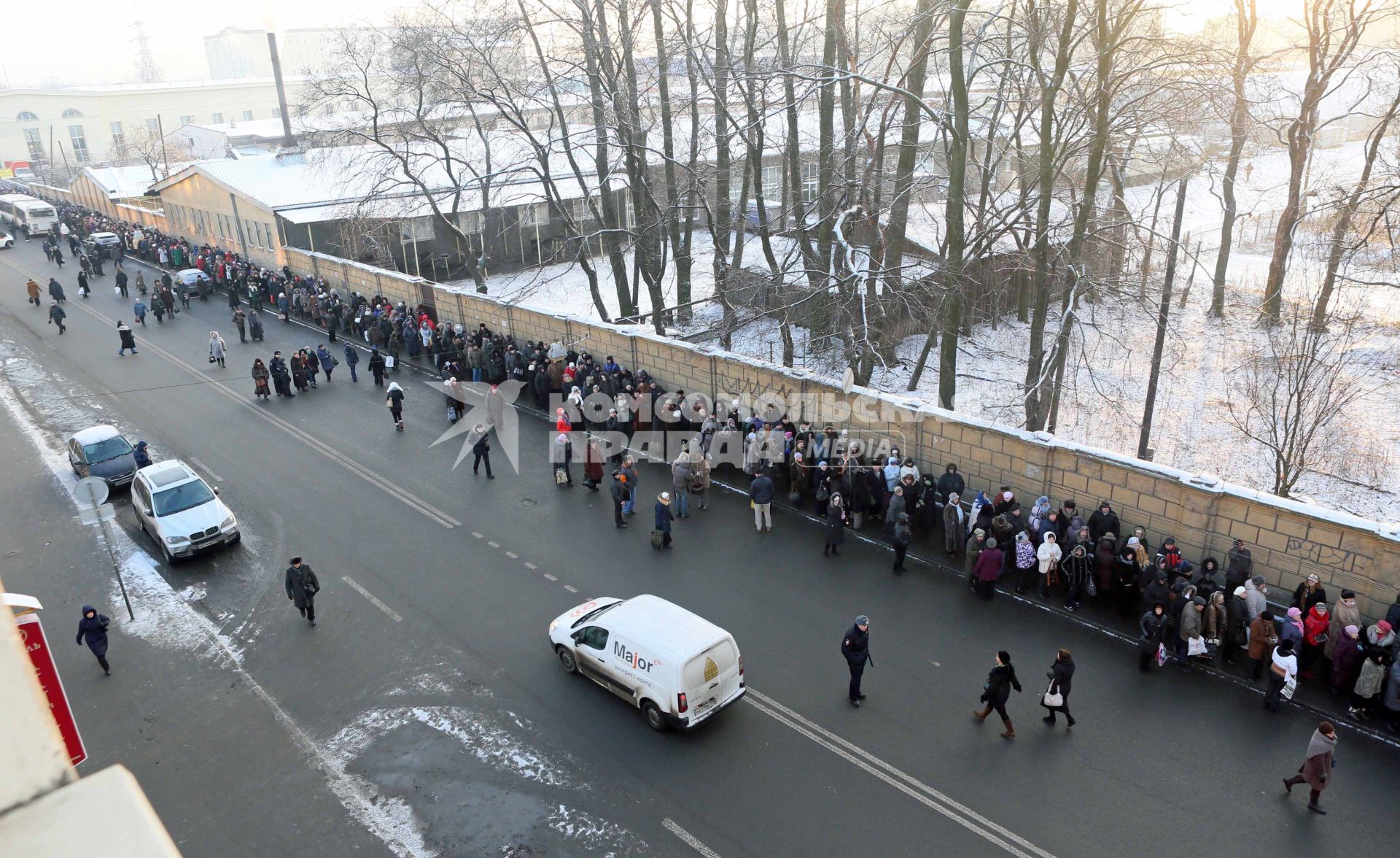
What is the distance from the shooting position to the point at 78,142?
112188 millimetres

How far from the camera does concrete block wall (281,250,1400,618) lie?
1193cm

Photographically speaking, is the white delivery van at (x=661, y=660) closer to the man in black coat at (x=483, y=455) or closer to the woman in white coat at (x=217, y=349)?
the man in black coat at (x=483, y=455)

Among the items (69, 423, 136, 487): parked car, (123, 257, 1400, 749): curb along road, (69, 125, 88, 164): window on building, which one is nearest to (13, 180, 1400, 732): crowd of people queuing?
(123, 257, 1400, 749): curb along road

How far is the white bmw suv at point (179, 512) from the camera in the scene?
51.2ft

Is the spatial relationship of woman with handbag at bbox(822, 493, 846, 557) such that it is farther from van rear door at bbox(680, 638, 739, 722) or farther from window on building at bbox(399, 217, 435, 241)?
window on building at bbox(399, 217, 435, 241)

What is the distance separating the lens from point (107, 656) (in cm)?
1320

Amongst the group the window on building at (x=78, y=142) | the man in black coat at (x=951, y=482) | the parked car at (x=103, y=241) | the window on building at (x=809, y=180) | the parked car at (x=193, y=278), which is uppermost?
the window on building at (x=78, y=142)

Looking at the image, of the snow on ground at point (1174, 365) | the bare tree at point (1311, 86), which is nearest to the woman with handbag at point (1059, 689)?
the snow on ground at point (1174, 365)

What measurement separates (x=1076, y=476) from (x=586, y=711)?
8.81 metres

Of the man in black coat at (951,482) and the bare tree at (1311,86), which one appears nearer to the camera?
the man in black coat at (951,482)

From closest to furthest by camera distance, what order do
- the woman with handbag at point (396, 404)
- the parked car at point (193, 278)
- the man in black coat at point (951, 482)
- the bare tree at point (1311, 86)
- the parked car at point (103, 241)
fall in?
the man in black coat at point (951, 482) < the woman with handbag at point (396, 404) < the bare tree at point (1311, 86) < the parked car at point (193, 278) < the parked car at point (103, 241)

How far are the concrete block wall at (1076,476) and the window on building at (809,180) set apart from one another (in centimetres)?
930

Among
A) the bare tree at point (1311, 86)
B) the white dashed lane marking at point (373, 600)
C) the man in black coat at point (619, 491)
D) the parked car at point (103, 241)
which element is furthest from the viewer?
the parked car at point (103, 241)

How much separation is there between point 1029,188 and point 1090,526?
969 cm
